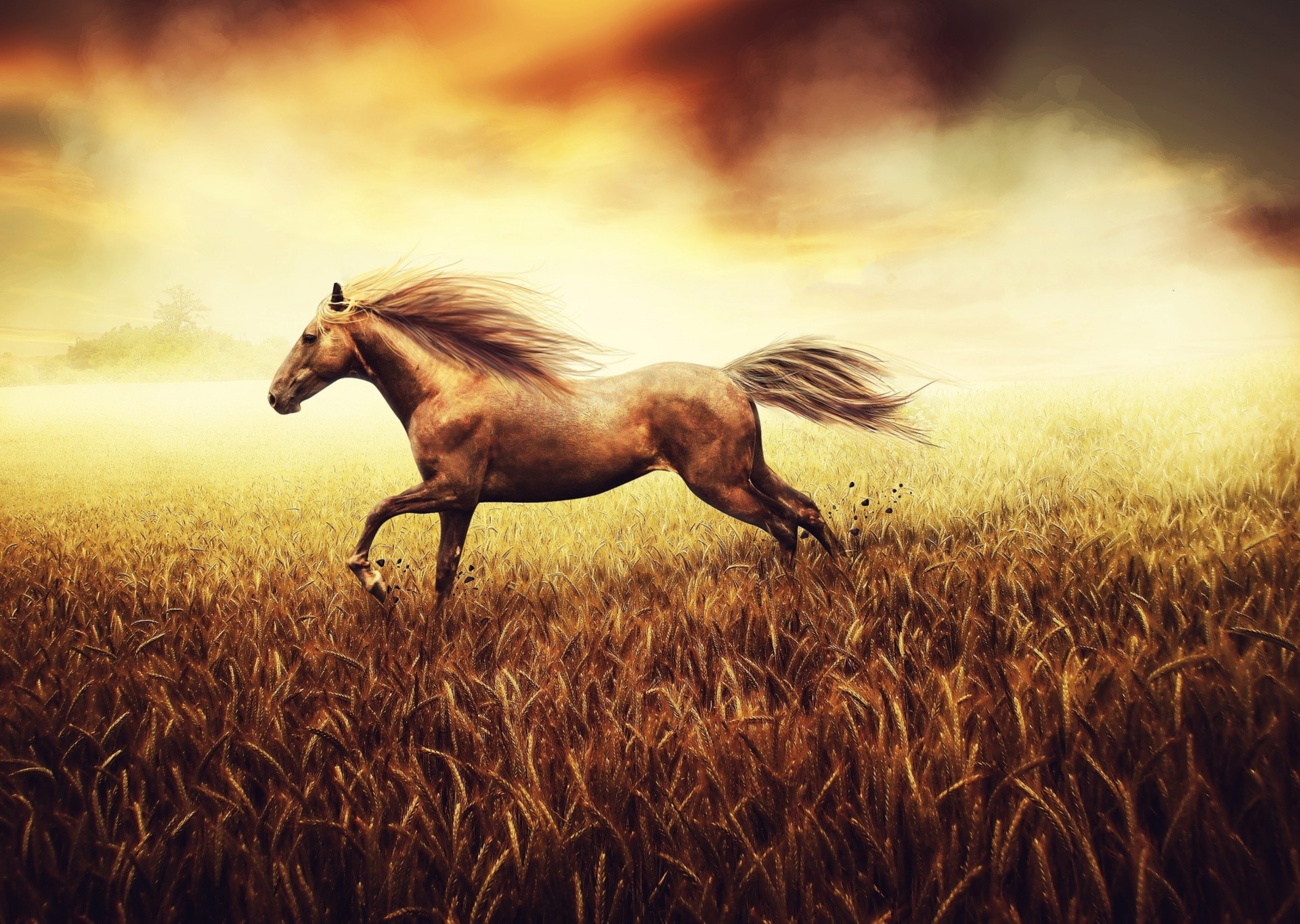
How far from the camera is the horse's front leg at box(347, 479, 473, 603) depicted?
1.85m

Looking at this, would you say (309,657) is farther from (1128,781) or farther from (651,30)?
(651,30)

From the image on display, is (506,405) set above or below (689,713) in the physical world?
above

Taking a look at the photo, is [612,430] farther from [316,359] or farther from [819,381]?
[316,359]

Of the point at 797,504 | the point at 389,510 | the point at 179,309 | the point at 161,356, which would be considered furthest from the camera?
the point at 161,356

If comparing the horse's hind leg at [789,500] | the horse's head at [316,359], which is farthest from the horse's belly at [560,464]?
the horse's head at [316,359]

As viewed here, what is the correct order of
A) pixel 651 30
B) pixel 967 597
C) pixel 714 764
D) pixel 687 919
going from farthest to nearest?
pixel 651 30 → pixel 967 597 → pixel 714 764 → pixel 687 919

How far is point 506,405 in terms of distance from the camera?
1.96 meters

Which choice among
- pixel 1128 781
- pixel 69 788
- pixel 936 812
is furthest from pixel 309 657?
pixel 1128 781

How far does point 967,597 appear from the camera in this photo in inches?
68.6

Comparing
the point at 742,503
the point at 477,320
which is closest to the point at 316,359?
the point at 477,320

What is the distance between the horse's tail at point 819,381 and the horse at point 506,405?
0.03m

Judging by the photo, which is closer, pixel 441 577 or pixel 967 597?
pixel 967 597

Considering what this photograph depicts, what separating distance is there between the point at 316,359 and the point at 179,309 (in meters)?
2.18

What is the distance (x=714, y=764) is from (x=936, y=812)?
31cm
